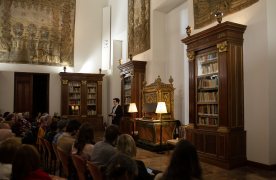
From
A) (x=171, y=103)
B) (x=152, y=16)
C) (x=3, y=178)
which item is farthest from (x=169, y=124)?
(x=3, y=178)

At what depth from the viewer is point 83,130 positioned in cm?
373

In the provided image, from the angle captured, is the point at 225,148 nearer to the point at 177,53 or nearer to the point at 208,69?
the point at 208,69

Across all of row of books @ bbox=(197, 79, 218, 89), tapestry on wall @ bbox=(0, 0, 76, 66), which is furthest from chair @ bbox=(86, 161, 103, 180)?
tapestry on wall @ bbox=(0, 0, 76, 66)

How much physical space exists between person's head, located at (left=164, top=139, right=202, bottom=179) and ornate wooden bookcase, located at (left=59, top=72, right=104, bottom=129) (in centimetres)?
1166

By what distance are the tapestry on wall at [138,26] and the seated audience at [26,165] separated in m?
8.41

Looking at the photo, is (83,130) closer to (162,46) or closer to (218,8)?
(218,8)

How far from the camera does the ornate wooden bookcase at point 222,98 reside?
580 centimetres

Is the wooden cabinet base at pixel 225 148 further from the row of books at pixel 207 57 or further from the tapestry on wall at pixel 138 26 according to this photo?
the tapestry on wall at pixel 138 26

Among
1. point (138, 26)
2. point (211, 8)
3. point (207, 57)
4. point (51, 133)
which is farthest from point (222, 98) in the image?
point (138, 26)

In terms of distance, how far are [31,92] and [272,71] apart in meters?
11.2

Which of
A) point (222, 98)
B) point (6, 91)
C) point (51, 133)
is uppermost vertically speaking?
point (6, 91)

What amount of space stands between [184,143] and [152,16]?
8.52 metres

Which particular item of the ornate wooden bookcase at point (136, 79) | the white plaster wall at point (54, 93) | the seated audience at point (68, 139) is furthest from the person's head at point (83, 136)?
the white plaster wall at point (54, 93)

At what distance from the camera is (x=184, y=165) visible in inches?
75.2
